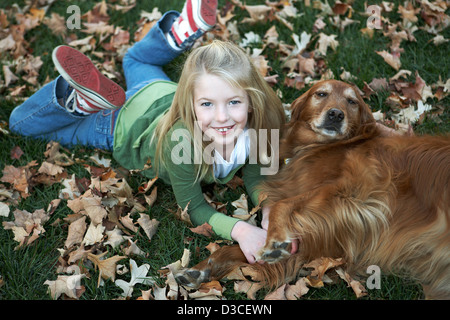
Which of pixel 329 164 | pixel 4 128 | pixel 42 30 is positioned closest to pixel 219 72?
pixel 329 164

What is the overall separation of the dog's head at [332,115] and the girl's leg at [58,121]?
1693 millimetres

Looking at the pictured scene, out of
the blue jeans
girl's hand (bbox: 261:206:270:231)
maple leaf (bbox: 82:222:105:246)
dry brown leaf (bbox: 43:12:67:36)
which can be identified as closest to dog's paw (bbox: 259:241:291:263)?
girl's hand (bbox: 261:206:270:231)

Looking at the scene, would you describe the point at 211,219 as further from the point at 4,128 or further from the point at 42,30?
the point at 42,30

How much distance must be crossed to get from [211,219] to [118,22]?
10.5 ft

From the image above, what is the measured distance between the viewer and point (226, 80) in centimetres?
280

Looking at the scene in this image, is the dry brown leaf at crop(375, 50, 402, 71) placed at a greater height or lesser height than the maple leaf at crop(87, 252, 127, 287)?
greater

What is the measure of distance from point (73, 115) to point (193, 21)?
1.28 meters

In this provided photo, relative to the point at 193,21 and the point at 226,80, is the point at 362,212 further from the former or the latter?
the point at 193,21

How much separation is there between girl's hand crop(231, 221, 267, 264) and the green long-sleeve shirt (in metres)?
0.07

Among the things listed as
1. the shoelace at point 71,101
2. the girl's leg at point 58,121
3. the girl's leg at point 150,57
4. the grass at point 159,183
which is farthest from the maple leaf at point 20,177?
the girl's leg at point 150,57

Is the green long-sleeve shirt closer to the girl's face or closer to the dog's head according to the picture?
the girl's face

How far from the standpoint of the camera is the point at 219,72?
280cm

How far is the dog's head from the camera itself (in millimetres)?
2807
